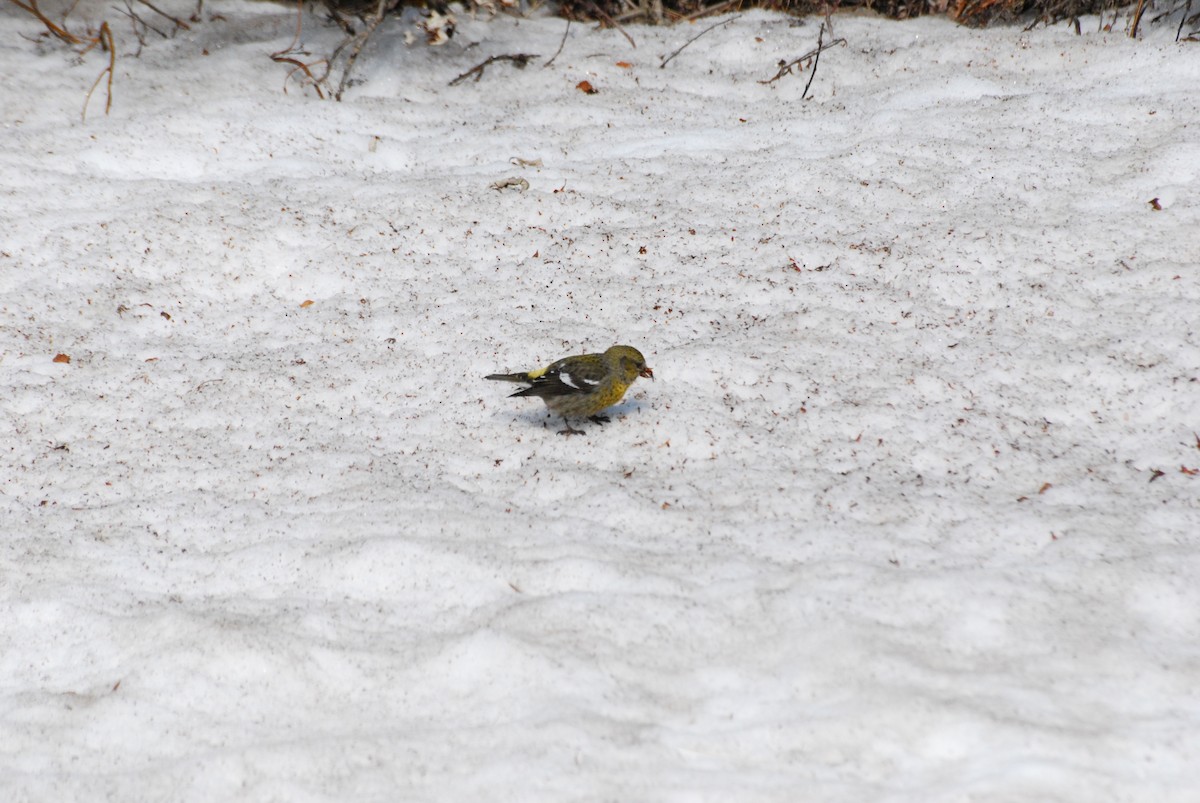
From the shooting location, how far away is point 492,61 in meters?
8.55

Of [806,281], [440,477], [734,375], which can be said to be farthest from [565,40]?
[440,477]

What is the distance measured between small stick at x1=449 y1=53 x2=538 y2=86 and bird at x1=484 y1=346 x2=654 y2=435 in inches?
175

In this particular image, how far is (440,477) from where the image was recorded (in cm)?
457

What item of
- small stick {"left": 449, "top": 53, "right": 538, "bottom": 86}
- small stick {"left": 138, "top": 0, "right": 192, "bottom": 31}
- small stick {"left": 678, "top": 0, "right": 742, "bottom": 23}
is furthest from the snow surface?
small stick {"left": 678, "top": 0, "right": 742, "bottom": 23}

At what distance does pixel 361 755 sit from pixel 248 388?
2.81m

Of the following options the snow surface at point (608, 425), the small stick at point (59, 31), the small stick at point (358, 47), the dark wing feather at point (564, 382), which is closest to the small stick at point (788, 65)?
the snow surface at point (608, 425)

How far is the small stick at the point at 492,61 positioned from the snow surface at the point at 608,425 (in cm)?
8

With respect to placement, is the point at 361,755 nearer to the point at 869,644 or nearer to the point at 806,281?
the point at 869,644

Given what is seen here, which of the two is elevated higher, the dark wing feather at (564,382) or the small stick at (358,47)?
the small stick at (358,47)

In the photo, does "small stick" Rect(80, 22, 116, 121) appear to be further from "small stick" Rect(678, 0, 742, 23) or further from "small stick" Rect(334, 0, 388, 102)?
"small stick" Rect(678, 0, 742, 23)

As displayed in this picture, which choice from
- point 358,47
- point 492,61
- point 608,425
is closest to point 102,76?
point 358,47

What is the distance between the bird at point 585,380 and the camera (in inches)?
185

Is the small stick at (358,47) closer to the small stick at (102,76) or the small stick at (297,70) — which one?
the small stick at (297,70)

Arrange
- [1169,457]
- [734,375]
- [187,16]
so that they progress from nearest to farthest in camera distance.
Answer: [1169,457]
[734,375]
[187,16]
